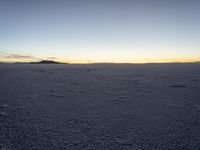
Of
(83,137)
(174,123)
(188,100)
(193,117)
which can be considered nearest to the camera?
(83,137)

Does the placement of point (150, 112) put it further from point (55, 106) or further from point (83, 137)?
point (55, 106)

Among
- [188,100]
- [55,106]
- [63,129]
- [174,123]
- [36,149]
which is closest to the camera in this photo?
[36,149]

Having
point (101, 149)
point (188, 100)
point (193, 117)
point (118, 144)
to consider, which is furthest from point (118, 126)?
point (188, 100)

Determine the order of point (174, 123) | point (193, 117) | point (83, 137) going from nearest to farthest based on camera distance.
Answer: point (83, 137) → point (174, 123) → point (193, 117)

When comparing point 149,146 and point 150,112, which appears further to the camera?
point 150,112

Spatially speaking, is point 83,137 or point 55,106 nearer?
point 83,137

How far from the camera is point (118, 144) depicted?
1560 millimetres

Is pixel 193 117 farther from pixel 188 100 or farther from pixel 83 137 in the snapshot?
pixel 83 137

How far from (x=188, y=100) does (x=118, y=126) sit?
6.15 feet

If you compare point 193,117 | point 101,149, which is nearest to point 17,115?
point 101,149

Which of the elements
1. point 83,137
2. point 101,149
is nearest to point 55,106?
point 83,137

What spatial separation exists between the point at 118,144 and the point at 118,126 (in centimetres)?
40

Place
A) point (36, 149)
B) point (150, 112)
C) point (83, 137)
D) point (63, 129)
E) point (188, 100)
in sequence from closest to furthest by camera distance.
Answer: point (36, 149), point (83, 137), point (63, 129), point (150, 112), point (188, 100)

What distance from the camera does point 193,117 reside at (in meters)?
2.21
